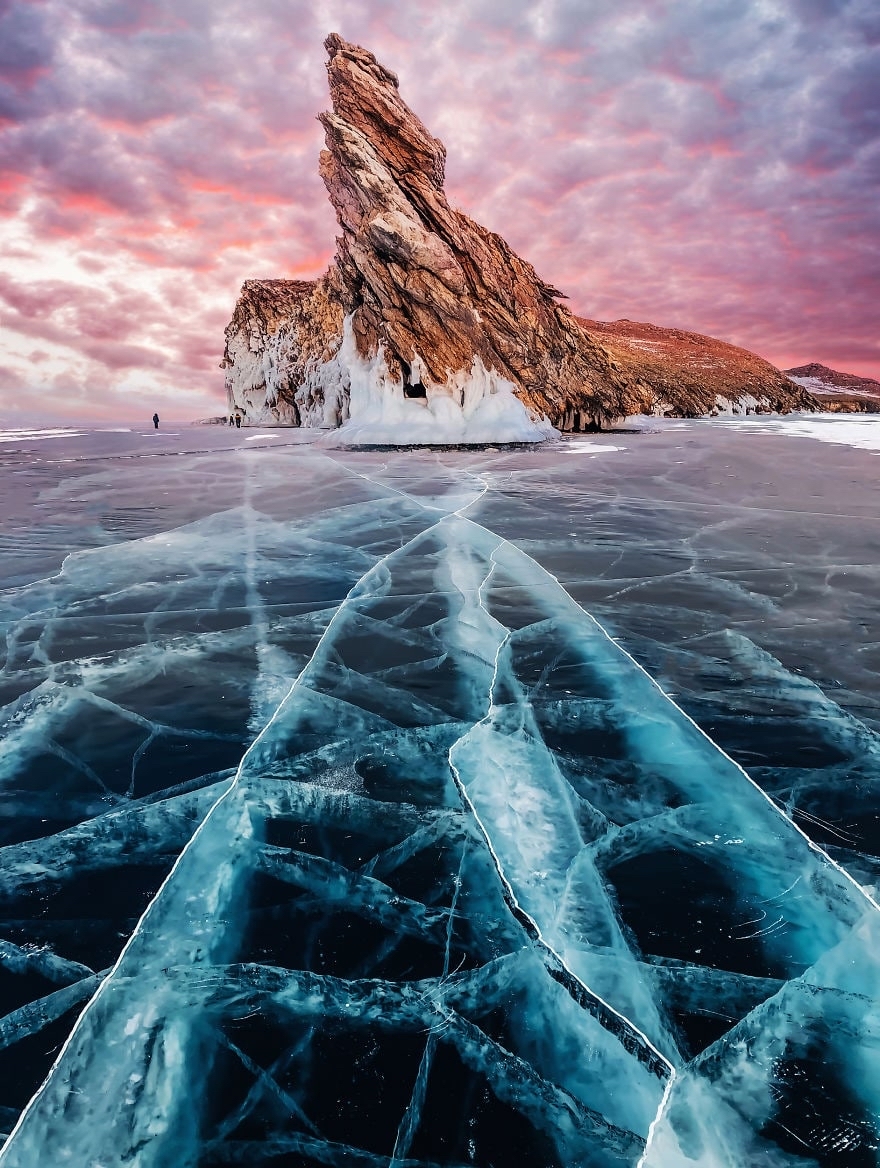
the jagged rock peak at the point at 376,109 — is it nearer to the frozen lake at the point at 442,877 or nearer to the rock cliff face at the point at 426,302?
the rock cliff face at the point at 426,302

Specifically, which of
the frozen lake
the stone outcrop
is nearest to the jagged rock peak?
the stone outcrop

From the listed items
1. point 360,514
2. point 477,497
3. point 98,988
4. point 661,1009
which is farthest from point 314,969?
point 477,497

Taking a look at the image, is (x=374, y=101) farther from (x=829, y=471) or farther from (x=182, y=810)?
(x=182, y=810)

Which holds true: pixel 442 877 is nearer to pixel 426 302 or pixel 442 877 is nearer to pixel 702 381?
pixel 426 302

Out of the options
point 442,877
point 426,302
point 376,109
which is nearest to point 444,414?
point 426,302

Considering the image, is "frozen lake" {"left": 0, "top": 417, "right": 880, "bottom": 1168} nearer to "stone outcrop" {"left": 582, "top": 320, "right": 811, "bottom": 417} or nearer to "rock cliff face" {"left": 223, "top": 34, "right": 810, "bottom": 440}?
"rock cliff face" {"left": 223, "top": 34, "right": 810, "bottom": 440}
